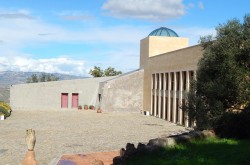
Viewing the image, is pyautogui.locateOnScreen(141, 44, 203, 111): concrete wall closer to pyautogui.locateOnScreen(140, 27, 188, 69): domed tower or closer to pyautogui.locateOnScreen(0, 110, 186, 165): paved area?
pyautogui.locateOnScreen(140, 27, 188, 69): domed tower

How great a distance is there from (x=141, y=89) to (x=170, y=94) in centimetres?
1068

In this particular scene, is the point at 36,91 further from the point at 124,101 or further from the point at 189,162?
the point at 189,162

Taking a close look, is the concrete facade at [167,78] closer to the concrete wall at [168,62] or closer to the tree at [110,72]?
the concrete wall at [168,62]

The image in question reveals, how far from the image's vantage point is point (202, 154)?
1152cm

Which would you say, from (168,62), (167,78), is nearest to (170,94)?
(167,78)

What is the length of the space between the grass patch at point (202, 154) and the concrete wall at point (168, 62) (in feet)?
49.5

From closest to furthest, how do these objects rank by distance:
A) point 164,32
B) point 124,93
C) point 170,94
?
point 170,94 → point 124,93 → point 164,32

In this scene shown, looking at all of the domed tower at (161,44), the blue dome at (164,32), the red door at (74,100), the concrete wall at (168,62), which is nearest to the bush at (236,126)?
the concrete wall at (168,62)

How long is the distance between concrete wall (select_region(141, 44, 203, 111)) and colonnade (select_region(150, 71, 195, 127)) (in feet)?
1.73

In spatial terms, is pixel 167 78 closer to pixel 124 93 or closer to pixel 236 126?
pixel 124 93

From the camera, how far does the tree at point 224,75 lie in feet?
54.1

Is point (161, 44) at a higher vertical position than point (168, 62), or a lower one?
higher

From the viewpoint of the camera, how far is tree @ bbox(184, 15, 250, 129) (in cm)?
1650

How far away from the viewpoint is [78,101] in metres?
52.4
